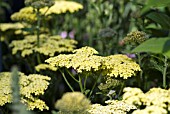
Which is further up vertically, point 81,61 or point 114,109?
point 81,61

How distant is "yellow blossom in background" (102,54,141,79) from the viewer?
73.7 inches

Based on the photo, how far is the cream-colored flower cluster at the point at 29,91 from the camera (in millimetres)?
1819

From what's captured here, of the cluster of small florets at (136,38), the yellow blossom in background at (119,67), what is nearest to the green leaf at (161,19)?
the cluster of small florets at (136,38)

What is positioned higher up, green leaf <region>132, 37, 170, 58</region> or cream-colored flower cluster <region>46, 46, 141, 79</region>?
green leaf <region>132, 37, 170, 58</region>

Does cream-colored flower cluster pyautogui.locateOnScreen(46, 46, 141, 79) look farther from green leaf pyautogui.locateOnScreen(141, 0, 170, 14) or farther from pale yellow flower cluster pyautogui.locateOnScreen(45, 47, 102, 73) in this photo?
green leaf pyautogui.locateOnScreen(141, 0, 170, 14)

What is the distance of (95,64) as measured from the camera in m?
1.82

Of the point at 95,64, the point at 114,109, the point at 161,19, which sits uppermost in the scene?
the point at 161,19

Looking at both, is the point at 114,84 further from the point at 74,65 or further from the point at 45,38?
the point at 45,38

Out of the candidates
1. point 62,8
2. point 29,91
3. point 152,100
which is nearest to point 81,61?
point 29,91

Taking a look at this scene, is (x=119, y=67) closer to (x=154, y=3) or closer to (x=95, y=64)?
(x=95, y=64)

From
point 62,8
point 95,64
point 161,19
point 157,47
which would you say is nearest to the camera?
point 157,47

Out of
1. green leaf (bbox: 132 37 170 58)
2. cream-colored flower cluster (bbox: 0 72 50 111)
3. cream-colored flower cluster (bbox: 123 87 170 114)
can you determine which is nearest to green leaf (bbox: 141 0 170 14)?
green leaf (bbox: 132 37 170 58)

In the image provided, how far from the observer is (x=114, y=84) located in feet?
6.36

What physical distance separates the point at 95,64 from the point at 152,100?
40 centimetres
